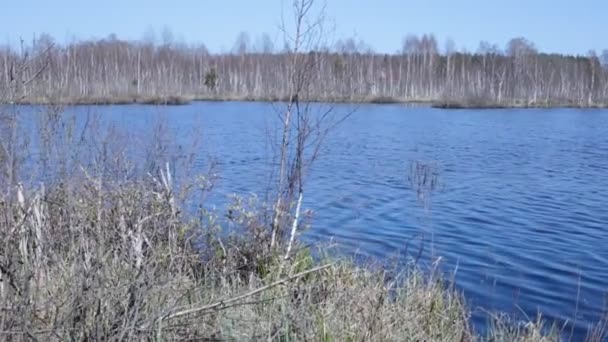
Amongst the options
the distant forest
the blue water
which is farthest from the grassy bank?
the distant forest

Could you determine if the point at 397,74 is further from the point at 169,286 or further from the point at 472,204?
the point at 169,286

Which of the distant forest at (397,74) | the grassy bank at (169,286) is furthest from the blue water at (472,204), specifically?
the distant forest at (397,74)

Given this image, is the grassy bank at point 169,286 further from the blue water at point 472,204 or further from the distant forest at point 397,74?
the distant forest at point 397,74

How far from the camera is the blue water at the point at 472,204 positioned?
8.74 metres

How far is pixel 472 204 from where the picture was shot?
13.7 metres

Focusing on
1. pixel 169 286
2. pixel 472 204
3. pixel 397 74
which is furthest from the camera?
pixel 397 74

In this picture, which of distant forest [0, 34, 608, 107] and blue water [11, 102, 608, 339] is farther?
distant forest [0, 34, 608, 107]

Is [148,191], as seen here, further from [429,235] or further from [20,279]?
[429,235]

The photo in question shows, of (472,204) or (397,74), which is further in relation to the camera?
(397,74)

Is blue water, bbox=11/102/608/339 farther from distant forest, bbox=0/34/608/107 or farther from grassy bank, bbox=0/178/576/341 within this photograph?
distant forest, bbox=0/34/608/107

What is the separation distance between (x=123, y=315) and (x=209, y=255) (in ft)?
10.6

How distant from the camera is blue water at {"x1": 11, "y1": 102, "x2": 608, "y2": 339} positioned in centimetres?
874

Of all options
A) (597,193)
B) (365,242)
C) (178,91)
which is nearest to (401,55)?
(178,91)

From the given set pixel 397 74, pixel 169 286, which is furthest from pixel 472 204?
pixel 397 74
